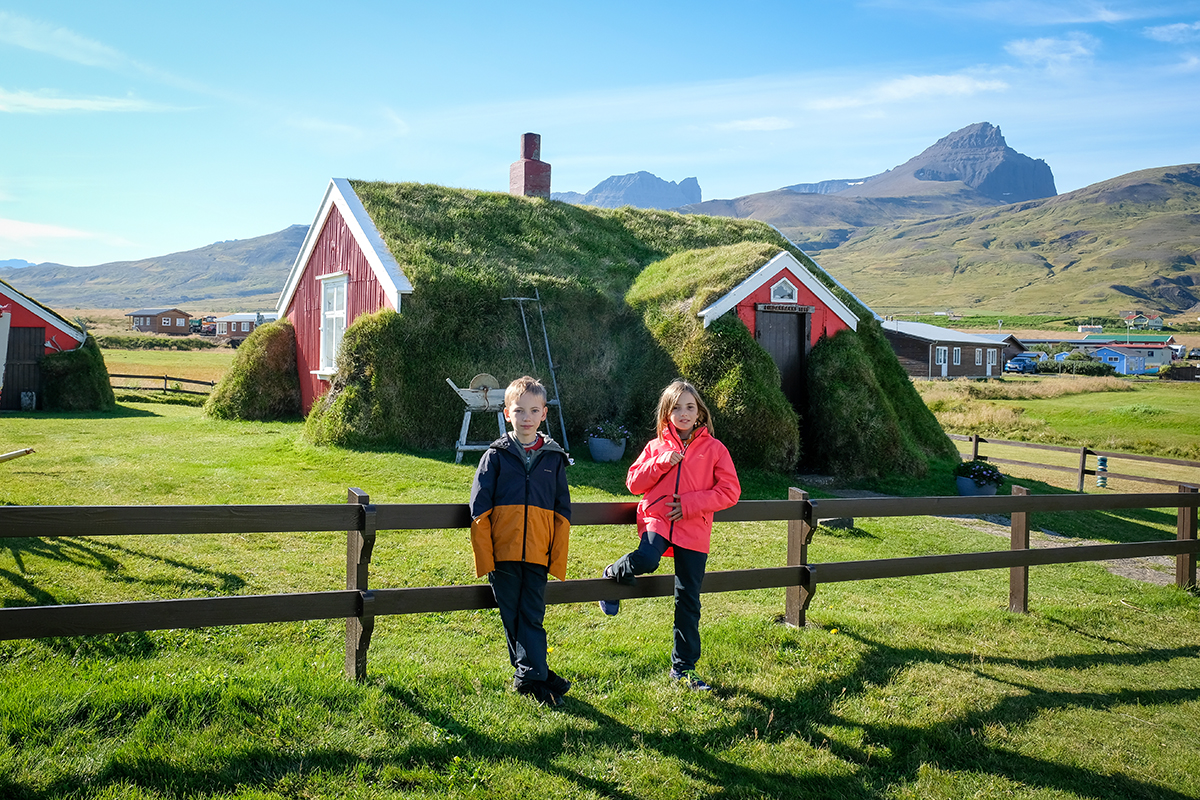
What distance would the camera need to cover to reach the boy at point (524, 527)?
4.16 meters

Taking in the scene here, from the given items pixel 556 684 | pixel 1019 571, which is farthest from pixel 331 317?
pixel 1019 571

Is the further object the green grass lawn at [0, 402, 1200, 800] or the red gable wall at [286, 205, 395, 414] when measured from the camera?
the red gable wall at [286, 205, 395, 414]

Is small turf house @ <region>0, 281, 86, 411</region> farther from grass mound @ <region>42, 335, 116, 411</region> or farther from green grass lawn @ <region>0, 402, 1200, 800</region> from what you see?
green grass lawn @ <region>0, 402, 1200, 800</region>

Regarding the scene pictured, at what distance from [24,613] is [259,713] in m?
1.19

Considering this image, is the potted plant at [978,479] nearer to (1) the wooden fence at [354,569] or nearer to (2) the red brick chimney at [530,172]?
(1) the wooden fence at [354,569]

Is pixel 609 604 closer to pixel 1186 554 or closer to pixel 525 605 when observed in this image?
pixel 525 605

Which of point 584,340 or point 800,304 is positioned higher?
point 800,304

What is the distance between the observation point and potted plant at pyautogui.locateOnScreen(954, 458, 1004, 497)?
46.4 ft

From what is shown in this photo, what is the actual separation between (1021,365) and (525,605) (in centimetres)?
7276

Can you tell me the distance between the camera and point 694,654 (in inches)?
184

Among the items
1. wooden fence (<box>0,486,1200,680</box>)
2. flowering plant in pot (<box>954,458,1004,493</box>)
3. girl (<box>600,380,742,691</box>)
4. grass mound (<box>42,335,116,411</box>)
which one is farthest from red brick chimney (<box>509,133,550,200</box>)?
girl (<box>600,380,742,691</box>)

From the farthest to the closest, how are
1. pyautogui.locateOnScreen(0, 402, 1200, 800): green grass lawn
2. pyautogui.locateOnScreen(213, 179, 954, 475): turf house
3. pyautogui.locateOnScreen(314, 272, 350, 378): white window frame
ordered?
1. pyautogui.locateOnScreen(314, 272, 350, 378): white window frame
2. pyautogui.locateOnScreen(213, 179, 954, 475): turf house
3. pyautogui.locateOnScreen(0, 402, 1200, 800): green grass lawn

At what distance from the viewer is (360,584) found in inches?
165

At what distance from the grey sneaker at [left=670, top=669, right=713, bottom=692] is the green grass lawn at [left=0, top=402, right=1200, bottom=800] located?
0.21 ft
